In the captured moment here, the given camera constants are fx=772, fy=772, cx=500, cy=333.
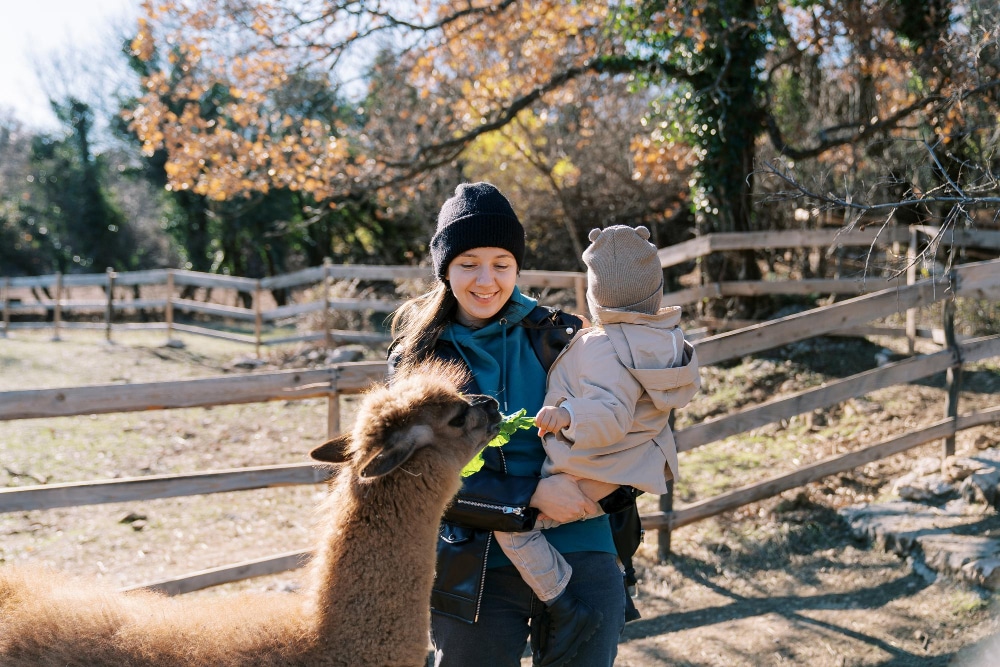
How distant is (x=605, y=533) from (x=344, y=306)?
38.8ft

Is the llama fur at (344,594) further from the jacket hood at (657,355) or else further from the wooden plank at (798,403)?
the wooden plank at (798,403)

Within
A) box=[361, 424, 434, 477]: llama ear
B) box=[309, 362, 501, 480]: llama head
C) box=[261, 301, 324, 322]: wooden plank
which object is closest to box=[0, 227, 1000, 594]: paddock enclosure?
box=[309, 362, 501, 480]: llama head

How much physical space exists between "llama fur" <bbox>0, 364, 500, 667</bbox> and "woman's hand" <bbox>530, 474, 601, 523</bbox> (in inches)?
10.6

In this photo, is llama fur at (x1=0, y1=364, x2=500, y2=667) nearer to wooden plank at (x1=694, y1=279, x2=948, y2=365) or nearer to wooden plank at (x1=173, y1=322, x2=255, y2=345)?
wooden plank at (x1=694, y1=279, x2=948, y2=365)

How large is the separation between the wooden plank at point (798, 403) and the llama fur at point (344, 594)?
3361mm

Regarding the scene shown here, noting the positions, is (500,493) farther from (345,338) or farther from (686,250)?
(345,338)

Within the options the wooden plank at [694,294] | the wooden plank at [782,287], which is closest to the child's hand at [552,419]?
the wooden plank at [694,294]

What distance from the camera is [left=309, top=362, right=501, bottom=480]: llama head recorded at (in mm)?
2584

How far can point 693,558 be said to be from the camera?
5961mm

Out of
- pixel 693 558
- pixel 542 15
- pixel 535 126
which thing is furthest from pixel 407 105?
pixel 693 558

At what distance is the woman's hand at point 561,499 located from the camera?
244cm

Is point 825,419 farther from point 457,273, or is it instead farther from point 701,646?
point 457,273

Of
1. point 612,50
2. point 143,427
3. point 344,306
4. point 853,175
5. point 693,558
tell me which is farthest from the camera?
point 344,306

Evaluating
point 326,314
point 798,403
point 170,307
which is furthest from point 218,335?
Answer: point 798,403
